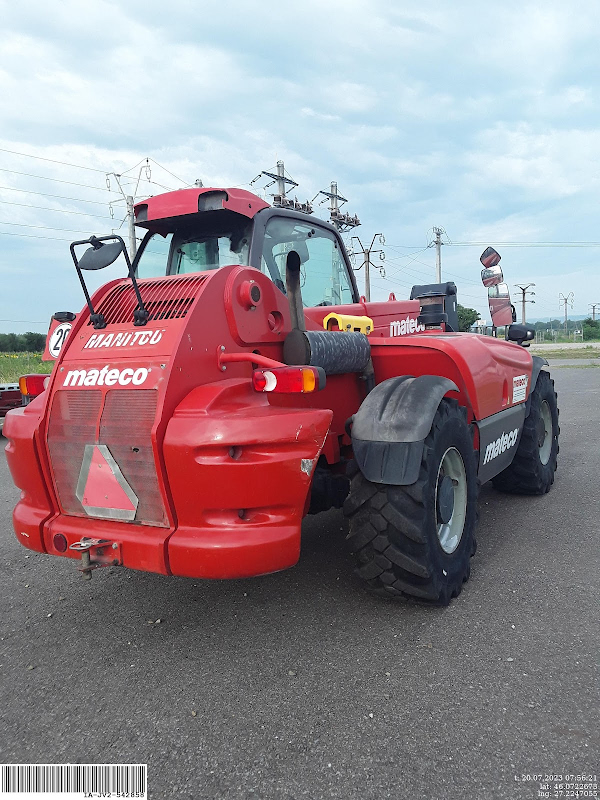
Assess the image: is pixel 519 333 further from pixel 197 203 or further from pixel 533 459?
pixel 197 203

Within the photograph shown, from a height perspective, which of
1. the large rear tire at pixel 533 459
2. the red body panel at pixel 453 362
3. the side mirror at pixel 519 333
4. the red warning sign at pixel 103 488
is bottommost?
the large rear tire at pixel 533 459

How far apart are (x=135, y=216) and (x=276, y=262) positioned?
104 centimetres

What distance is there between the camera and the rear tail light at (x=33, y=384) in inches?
132

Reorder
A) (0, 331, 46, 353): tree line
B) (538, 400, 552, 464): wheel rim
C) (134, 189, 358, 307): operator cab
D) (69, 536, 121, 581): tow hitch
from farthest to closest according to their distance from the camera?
(0, 331, 46, 353): tree line, (538, 400, 552, 464): wheel rim, (134, 189, 358, 307): operator cab, (69, 536, 121, 581): tow hitch

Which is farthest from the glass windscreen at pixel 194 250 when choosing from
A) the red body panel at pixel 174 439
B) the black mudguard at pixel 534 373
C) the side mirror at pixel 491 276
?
the side mirror at pixel 491 276

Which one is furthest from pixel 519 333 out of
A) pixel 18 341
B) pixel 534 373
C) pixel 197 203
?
pixel 18 341

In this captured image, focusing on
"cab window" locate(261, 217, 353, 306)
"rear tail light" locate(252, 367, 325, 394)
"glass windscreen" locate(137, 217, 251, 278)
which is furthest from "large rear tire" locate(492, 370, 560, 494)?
"rear tail light" locate(252, 367, 325, 394)

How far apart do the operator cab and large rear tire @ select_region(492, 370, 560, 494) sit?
1.98 metres

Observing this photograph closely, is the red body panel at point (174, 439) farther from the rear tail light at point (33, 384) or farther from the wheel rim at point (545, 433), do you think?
the wheel rim at point (545, 433)

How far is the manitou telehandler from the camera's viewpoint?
2551 millimetres

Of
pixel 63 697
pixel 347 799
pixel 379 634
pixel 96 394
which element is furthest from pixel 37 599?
pixel 347 799

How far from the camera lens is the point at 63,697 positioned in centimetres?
246

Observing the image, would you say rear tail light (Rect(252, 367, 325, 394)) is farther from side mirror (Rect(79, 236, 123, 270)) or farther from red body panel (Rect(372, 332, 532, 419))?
red body panel (Rect(372, 332, 532, 419))

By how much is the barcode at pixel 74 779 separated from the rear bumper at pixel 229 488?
72 centimetres
